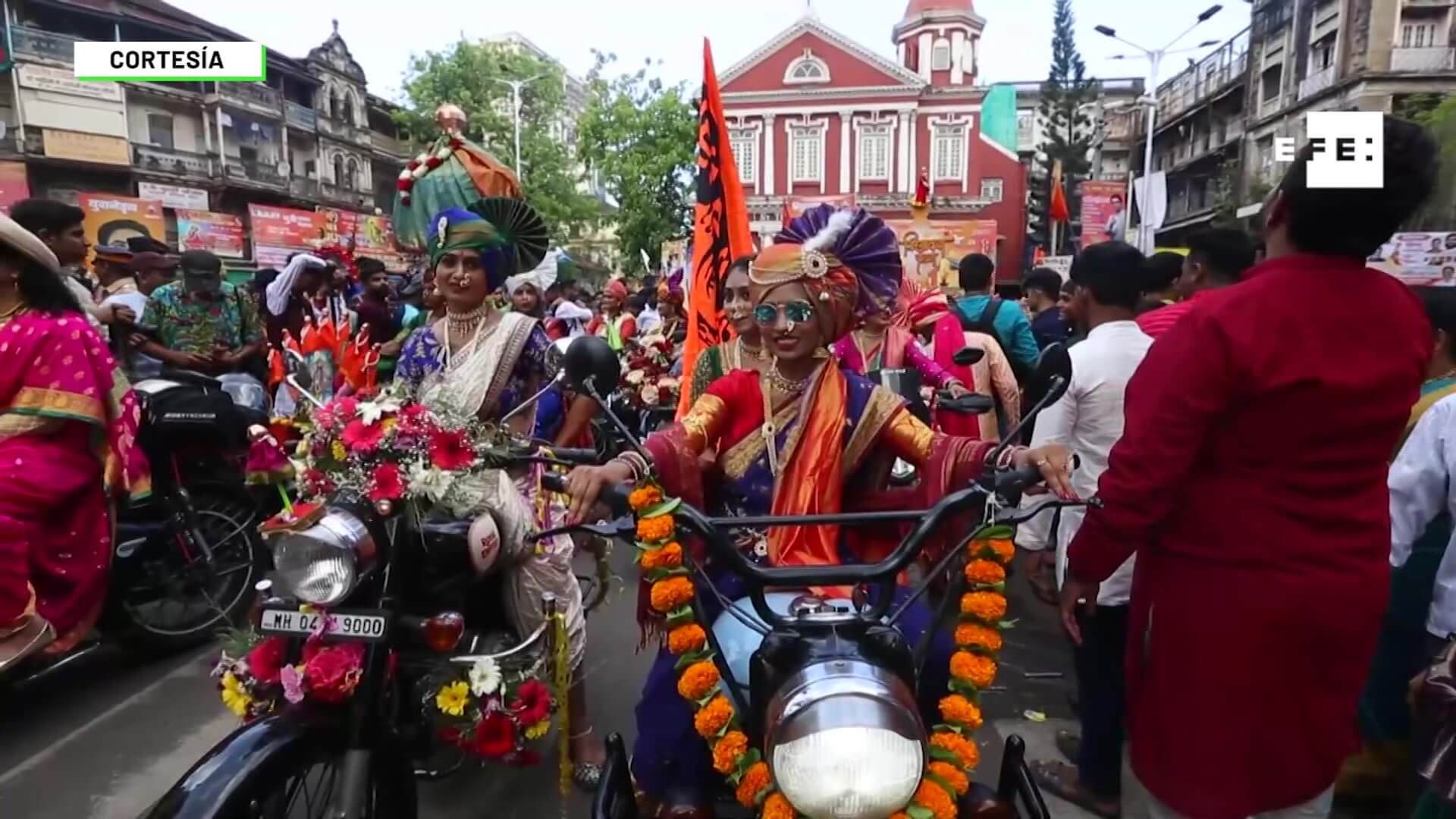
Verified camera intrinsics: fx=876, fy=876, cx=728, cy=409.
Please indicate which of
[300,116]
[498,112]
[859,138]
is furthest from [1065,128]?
[300,116]

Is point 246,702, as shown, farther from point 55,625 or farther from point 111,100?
point 111,100

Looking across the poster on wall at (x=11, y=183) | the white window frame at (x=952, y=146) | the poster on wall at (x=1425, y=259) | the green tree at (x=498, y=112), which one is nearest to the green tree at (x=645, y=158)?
the green tree at (x=498, y=112)

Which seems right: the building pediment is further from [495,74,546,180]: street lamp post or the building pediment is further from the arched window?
[495,74,546,180]: street lamp post

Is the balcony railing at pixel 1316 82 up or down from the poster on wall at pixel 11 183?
up

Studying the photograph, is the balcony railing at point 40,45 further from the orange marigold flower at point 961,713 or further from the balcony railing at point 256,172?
the orange marigold flower at point 961,713

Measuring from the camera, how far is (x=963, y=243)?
24.0 m

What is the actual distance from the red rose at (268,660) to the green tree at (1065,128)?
132ft

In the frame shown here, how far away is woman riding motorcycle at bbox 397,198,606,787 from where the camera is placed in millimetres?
3123

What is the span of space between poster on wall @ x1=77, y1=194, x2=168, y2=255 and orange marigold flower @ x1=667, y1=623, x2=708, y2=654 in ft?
71.7

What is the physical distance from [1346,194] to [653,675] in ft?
6.26

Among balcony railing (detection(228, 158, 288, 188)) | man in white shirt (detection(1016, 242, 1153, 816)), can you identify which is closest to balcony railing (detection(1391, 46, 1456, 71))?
man in white shirt (detection(1016, 242, 1153, 816))

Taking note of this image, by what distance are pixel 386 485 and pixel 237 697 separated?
0.74m

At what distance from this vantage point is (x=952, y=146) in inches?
1340

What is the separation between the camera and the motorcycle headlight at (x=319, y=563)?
2105 millimetres
